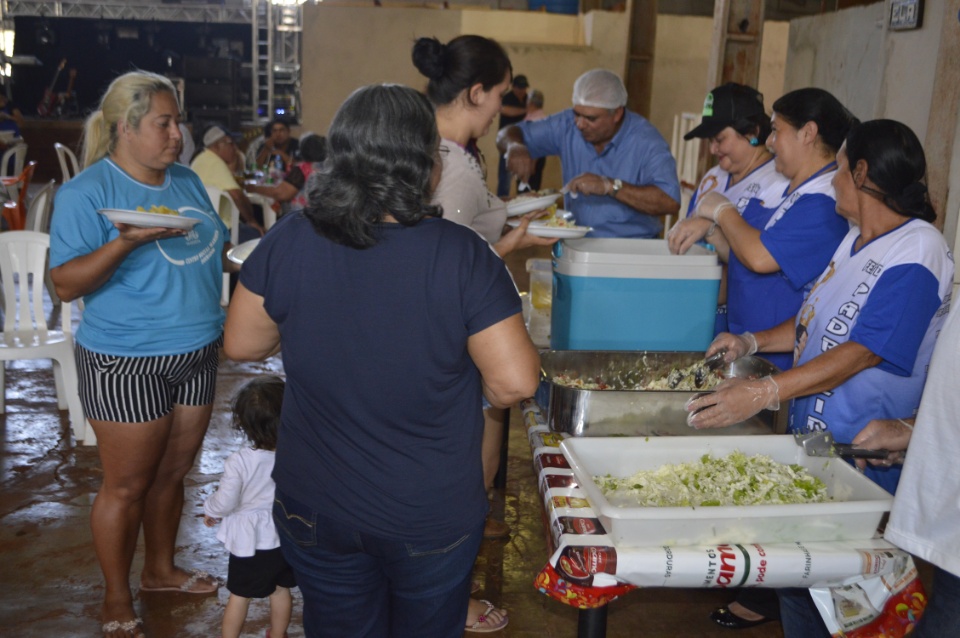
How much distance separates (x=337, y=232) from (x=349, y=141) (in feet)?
0.52

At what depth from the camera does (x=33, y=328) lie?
4.55 metres

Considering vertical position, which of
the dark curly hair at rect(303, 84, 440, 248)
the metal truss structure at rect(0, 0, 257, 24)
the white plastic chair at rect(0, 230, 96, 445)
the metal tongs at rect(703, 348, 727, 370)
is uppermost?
the metal truss structure at rect(0, 0, 257, 24)

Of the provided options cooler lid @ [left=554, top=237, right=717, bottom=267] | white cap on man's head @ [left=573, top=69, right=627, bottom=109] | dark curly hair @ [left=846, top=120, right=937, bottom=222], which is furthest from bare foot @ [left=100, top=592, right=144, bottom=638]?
white cap on man's head @ [left=573, top=69, right=627, bottom=109]

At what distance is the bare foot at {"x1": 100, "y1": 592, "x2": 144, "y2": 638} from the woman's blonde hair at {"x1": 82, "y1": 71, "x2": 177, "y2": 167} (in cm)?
129

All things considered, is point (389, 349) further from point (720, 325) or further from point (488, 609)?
point (720, 325)

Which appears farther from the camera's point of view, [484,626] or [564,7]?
[564,7]

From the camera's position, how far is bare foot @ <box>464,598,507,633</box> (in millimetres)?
2809

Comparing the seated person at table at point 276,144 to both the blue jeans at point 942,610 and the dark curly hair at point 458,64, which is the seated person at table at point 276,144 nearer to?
the dark curly hair at point 458,64

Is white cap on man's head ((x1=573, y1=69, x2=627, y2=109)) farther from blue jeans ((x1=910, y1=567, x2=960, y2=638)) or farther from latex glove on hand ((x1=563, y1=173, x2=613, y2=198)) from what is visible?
blue jeans ((x1=910, y1=567, x2=960, y2=638))

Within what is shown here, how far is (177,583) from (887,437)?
7.48 feet

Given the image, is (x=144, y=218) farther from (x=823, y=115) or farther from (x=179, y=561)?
(x=823, y=115)

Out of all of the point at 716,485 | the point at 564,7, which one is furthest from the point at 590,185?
the point at 564,7

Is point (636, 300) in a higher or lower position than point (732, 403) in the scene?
higher

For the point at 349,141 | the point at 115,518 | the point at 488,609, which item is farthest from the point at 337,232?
the point at 488,609
